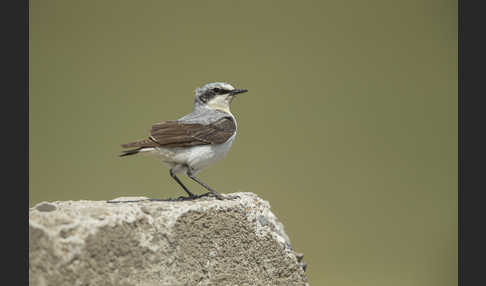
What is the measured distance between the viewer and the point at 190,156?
407 cm

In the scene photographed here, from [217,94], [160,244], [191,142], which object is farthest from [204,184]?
[217,94]

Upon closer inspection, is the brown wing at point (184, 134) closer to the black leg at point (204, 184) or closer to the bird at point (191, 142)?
the bird at point (191, 142)

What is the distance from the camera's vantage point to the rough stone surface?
10.3 ft

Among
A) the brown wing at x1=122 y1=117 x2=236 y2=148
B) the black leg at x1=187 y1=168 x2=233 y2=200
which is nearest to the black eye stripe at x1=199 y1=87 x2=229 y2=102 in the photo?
the brown wing at x1=122 y1=117 x2=236 y2=148

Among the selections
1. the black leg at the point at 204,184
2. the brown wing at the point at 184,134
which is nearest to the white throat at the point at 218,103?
the brown wing at the point at 184,134

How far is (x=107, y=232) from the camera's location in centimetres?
331

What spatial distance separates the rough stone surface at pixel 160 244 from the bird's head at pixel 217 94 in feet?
2.78

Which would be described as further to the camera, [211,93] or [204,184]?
[211,93]

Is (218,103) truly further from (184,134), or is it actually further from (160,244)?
(160,244)

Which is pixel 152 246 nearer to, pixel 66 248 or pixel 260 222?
pixel 66 248

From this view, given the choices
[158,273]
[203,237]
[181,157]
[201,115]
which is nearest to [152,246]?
[158,273]

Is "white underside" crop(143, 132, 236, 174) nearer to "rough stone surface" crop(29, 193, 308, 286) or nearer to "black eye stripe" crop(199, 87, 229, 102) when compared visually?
"rough stone surface" crop(29, 193, 308, 286)

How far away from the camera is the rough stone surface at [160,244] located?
3148 millimetres

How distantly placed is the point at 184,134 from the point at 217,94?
2.28 feet
